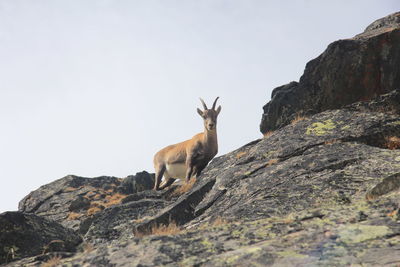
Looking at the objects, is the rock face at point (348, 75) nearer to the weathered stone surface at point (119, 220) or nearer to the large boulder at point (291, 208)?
the large boulder at point (291, 208)

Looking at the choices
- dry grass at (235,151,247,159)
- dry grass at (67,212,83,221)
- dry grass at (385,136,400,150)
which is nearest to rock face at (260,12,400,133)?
dry grass at (235,151,247,159)

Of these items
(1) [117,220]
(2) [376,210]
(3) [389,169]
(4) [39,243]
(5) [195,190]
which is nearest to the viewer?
(2) [376,210]

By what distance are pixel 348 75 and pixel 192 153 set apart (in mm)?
9151

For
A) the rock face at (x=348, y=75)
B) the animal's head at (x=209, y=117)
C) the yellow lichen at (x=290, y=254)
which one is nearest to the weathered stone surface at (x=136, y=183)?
the animal's head at (x=209, y=117)

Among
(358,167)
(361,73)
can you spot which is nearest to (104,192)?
(361,73)

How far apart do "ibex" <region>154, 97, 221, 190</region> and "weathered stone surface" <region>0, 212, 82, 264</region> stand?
12490mm

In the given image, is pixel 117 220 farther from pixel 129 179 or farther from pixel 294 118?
pixel 129 179

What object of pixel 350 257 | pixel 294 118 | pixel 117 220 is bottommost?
pixel 350 257

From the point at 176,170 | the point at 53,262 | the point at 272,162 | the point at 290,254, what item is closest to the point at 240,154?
A: the point at 272,162

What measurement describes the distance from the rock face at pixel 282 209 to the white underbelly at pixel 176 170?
4384 mm

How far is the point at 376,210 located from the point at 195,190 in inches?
350

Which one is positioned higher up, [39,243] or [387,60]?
[387,60]

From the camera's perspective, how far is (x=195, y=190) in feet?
49.5

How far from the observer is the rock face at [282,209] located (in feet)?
19.1
